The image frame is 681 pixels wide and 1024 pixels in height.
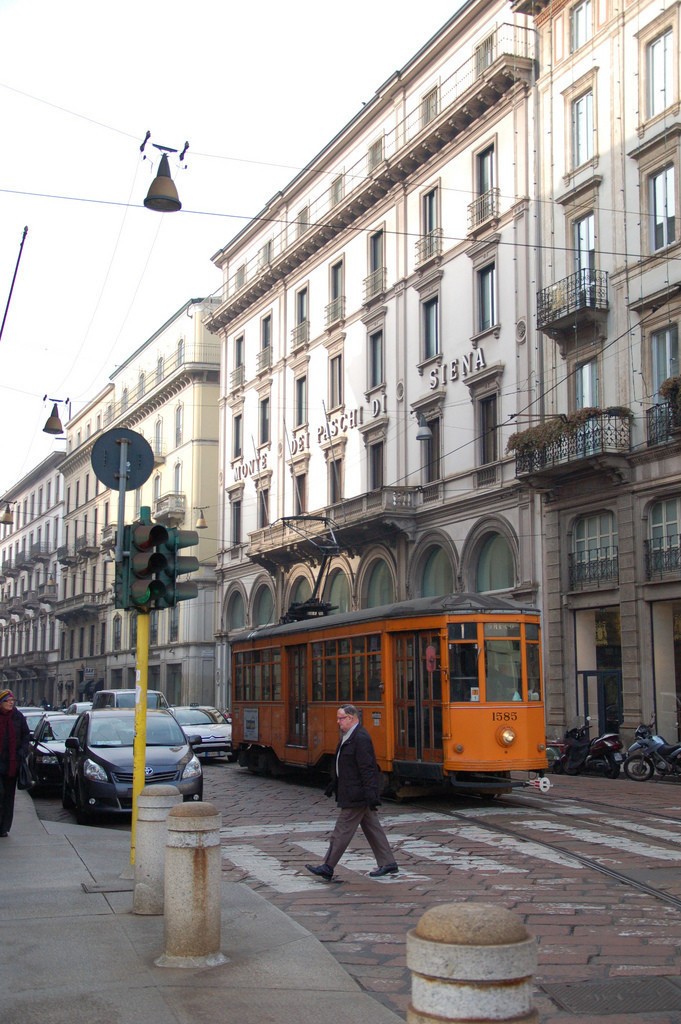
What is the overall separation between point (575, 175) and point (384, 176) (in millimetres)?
9047

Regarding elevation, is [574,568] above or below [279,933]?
above

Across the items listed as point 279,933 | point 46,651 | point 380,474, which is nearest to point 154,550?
point 279,933

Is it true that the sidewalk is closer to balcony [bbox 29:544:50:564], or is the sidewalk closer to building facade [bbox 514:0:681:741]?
building facade [bbox 514:0:681:741]

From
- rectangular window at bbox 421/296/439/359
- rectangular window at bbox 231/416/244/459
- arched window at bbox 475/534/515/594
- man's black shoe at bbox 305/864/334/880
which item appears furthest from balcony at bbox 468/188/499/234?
man's black shoe at bbox 305/864/334/880

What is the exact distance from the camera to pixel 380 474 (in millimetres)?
34281

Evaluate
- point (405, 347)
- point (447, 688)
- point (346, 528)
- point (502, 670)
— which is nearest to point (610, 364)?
point (405, 347)

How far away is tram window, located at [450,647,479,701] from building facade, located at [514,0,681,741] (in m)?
9.24

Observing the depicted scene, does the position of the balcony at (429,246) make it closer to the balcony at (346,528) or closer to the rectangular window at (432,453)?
the rectangular window at (432,453)

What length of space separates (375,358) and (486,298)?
6.51 meters

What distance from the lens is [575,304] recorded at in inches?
977

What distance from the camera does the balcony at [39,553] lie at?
7693cm

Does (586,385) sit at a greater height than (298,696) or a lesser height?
greater

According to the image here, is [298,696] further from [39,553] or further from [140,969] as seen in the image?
[39,553]

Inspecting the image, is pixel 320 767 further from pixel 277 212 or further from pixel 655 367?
pixel 277 212
